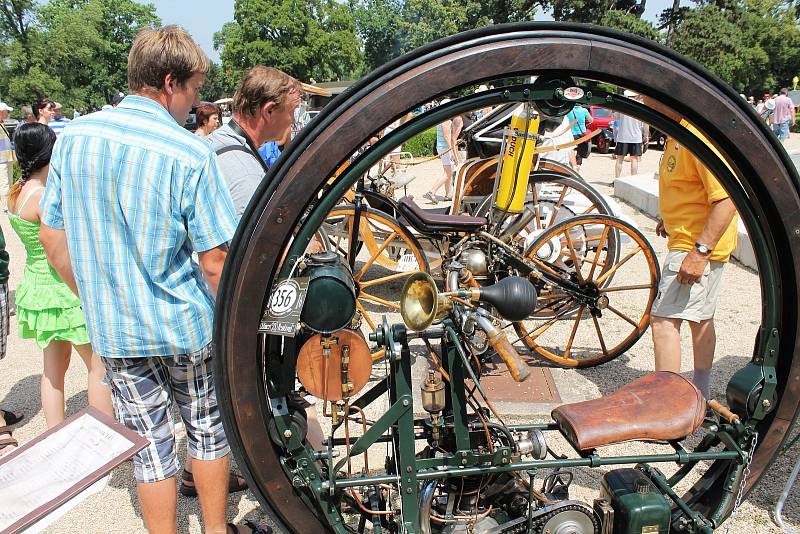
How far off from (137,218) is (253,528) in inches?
58.0

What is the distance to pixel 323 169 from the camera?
1434mm

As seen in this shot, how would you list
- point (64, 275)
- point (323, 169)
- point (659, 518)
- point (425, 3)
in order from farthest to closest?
point (425, 3) < point (64, 275) < point (659, 518) < point (323, 169)

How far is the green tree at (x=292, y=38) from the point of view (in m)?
50.2

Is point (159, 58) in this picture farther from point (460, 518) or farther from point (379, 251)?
point (379, 251)

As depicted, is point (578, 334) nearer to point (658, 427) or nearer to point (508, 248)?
point (508, 248)

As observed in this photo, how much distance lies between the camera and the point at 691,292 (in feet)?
9.45

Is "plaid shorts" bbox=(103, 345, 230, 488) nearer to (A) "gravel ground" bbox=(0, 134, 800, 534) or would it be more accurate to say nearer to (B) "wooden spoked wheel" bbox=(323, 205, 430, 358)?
(A) "gravel ground" bbox=(0, 134, 800, 534)

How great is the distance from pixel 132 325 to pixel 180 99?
82 cm

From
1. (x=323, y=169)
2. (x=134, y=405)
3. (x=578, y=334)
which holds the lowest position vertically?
(x=578, y=334)

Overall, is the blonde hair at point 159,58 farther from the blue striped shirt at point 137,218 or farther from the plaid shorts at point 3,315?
the plaid shorts at point 3,315

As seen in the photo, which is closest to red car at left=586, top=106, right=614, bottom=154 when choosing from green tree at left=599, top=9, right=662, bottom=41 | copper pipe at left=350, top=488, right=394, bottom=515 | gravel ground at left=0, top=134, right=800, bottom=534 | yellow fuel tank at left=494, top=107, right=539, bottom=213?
gravel ground at left=0, top=134, right=800, bottom=534

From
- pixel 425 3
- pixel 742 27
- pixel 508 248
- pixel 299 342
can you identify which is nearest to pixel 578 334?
pixel 508 248

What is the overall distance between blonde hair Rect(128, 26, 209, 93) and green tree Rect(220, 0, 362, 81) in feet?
166

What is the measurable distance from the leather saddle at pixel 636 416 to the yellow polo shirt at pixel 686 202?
3.58 ft
